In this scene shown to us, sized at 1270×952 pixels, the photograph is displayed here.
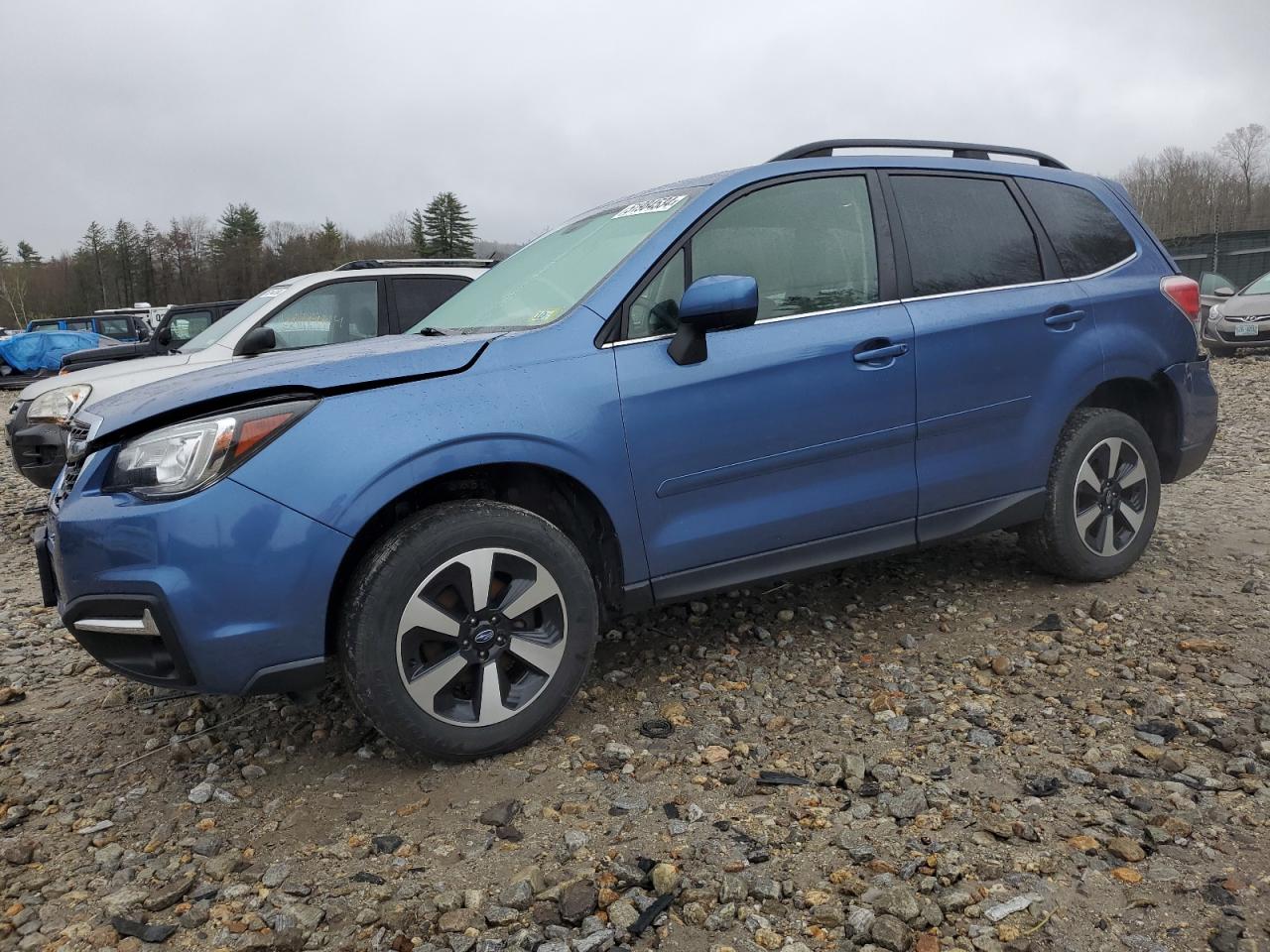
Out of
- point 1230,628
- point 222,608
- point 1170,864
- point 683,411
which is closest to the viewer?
point 1170,864

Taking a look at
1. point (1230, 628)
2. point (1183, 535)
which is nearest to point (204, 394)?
point (1230, 628)

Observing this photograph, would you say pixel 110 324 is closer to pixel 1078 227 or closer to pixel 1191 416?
pixel 1078 227

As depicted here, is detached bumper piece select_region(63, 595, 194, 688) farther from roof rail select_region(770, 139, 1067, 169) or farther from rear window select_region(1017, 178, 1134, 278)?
rear window select_region(1017, 178, 1134, 278)

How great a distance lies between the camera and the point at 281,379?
8.88ft

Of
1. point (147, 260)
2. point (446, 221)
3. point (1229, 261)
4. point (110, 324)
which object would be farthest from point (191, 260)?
point (1229, 261)

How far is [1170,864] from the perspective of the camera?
7.36 ft

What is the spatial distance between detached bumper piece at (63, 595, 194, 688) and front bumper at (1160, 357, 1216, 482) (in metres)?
4.13

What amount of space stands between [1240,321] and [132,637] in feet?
51.9

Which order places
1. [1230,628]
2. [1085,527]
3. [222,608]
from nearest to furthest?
[222,608]
[1230,628]
[1085,527]

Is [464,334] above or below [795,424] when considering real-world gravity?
above

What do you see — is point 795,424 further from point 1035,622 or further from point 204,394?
point 204,394

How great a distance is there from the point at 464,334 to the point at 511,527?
35.2 inches

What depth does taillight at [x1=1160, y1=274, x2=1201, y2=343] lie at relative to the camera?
4.27 metres

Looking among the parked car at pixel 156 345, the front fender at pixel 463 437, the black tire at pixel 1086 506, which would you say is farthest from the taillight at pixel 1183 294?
the parked car at pixel 156 345
